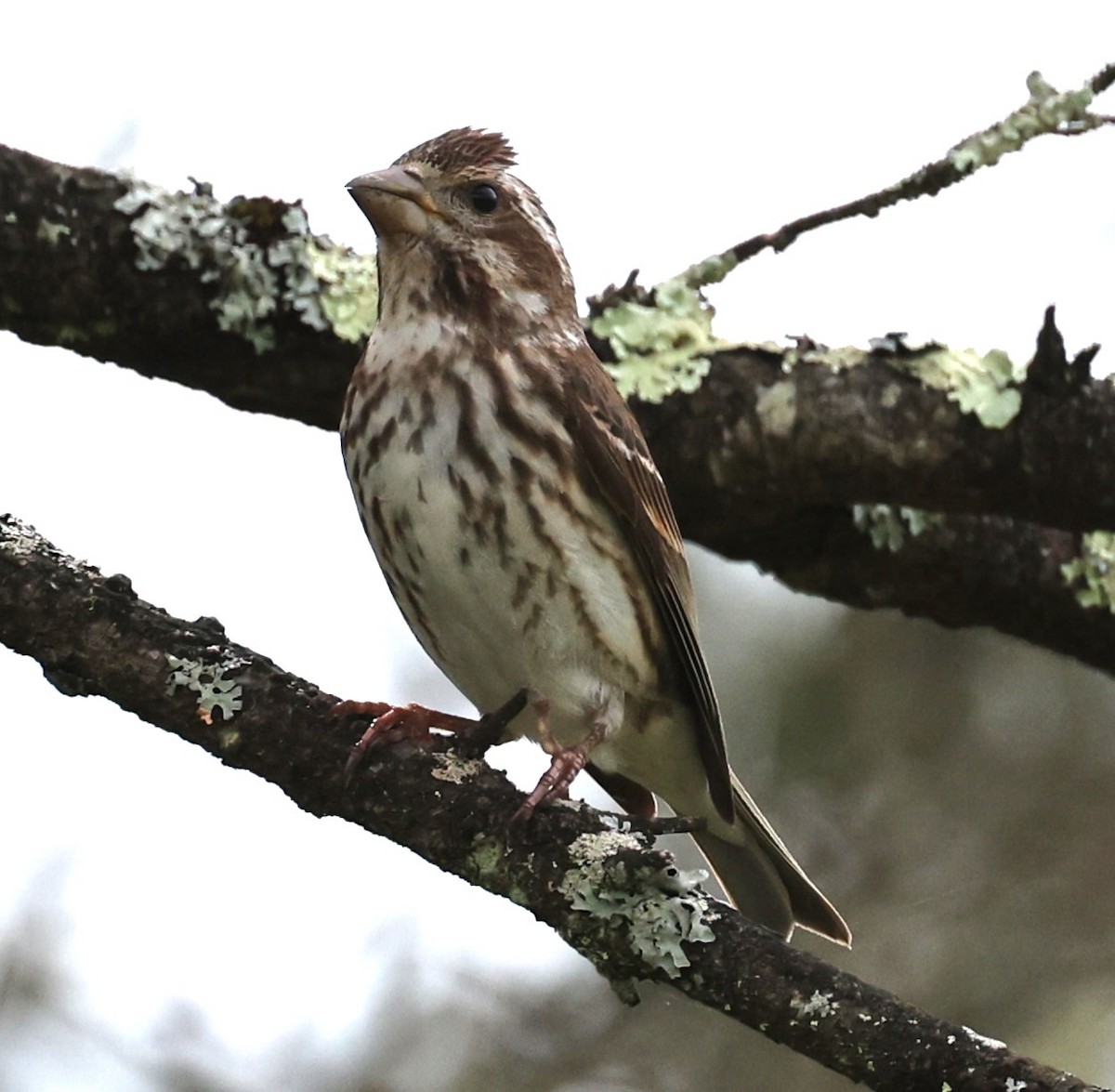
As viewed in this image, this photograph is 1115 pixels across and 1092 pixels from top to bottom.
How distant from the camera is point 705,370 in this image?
16.2 ft

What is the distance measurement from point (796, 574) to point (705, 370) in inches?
28.6

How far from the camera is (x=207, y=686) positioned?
348 cm

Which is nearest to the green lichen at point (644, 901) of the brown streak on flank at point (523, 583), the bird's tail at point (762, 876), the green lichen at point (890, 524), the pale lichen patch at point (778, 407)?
the brown streak on flank at point (523, 583)

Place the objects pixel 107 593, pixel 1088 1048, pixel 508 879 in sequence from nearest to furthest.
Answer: pixel 508 879 → pixel 107 593 → pixel 1088 1048

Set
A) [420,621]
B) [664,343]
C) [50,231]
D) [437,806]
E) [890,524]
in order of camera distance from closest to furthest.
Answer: [437,806] → [420,621] → [50,231] → [664,343] → [890,524]

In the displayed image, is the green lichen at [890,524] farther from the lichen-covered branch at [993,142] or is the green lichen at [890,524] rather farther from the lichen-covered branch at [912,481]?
the lichen-covered branch at [993,142]

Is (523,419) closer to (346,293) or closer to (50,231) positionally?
(346,293)

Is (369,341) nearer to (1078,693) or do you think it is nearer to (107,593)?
(107,593)

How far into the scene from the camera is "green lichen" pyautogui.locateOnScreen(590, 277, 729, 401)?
497 cm

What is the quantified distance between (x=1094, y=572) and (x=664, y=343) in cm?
138

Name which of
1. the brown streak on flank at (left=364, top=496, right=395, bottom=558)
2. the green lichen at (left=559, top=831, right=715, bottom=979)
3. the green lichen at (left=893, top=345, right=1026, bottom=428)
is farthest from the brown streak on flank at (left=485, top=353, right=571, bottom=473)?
the green lichen at (left=559, top=831, right=715, bottom=979)

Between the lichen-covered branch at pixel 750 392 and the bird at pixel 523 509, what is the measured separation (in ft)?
0.76

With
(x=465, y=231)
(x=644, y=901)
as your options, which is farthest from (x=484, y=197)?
(x=644, y=901)

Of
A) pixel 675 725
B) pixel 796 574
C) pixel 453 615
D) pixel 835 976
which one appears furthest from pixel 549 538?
pixel 835 976
